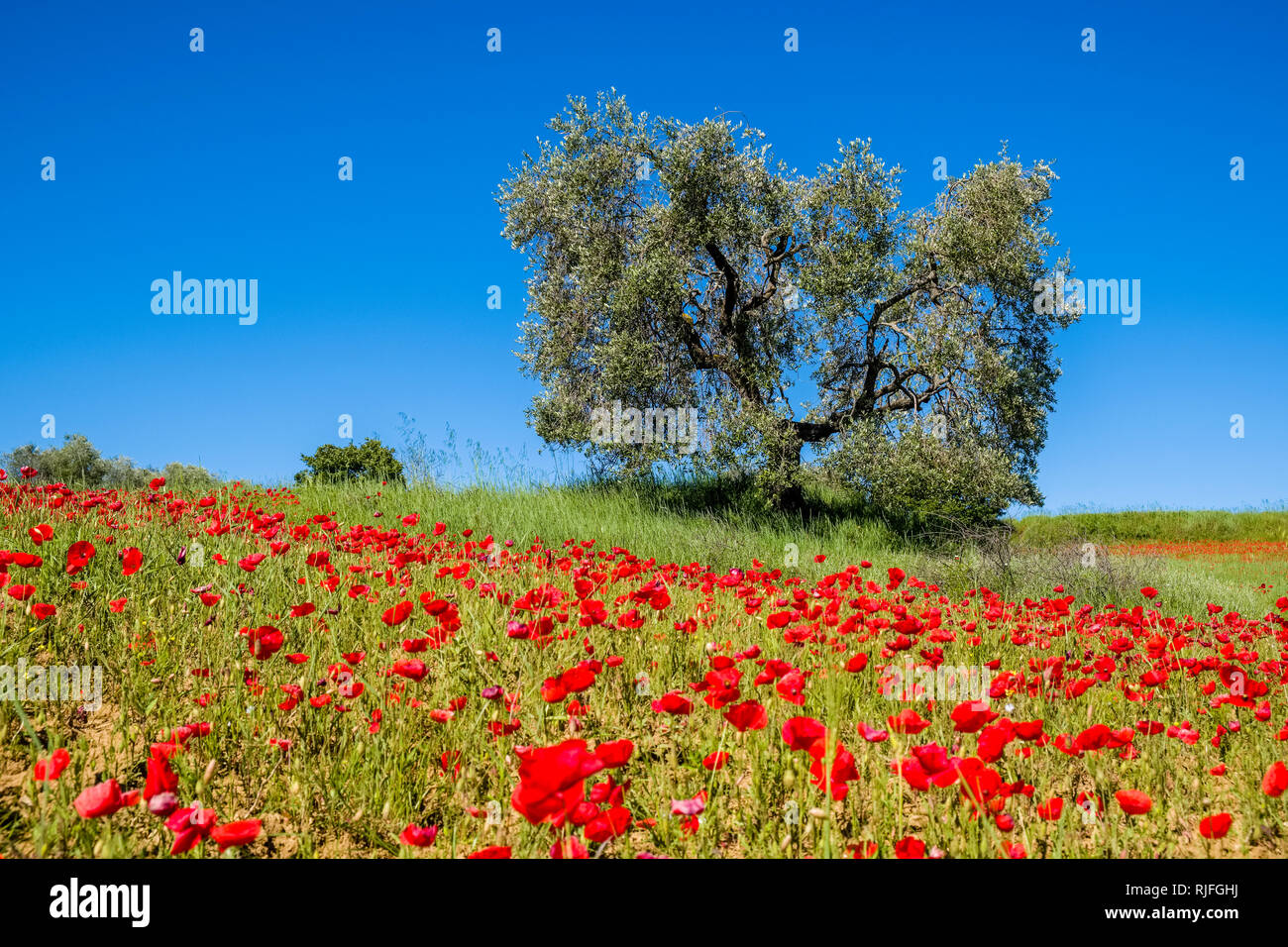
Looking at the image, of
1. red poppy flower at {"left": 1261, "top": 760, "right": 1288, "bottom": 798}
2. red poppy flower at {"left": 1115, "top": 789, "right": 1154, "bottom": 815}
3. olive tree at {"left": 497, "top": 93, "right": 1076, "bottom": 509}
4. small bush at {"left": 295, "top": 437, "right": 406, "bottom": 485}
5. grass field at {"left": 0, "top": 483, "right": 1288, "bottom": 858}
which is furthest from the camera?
small bush at {"left": 295, "top": 437, "right": 406, "bottom": 485}

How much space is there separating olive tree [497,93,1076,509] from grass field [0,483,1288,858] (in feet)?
36.8

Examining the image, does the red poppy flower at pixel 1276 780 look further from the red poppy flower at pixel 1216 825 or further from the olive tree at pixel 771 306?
the olive tree at pixel 771 306

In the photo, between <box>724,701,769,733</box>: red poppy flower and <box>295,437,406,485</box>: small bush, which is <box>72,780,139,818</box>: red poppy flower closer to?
<box>724,701,769,733</box>: red poppy flower

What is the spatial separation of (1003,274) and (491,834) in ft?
61.7

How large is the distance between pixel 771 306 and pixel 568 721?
17253mm

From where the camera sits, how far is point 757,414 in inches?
671

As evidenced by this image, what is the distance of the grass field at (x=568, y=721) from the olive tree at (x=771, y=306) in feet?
36.8

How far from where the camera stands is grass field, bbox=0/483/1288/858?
210 cm

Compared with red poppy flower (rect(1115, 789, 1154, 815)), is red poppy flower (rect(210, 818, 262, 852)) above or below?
above

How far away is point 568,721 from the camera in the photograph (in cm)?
349

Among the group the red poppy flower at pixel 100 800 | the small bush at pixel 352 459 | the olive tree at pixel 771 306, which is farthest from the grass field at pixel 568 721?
the small bush at pixel 352 459

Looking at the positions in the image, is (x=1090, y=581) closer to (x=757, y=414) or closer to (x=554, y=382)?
(x=757, y=414)

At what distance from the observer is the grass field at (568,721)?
2.10m

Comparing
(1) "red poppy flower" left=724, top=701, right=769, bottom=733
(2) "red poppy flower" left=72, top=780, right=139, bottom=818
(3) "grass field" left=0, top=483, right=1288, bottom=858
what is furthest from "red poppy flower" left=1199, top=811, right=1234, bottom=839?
(2) "red poppy flower" left=72, top=780, right=139, bottom=818
